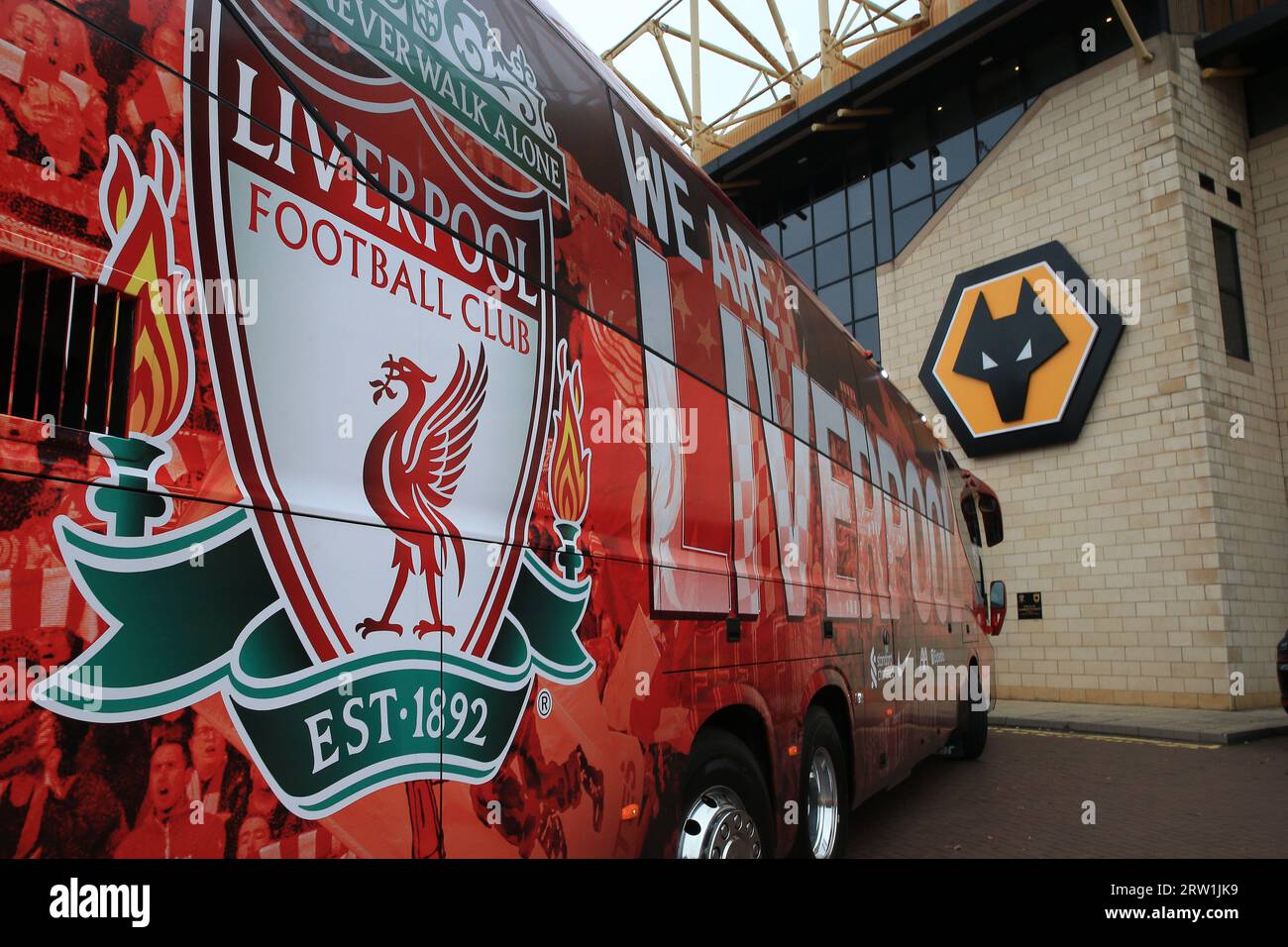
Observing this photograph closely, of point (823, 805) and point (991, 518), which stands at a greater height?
point (991, 518)

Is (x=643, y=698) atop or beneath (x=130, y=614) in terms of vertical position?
beneath

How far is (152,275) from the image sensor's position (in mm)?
1699

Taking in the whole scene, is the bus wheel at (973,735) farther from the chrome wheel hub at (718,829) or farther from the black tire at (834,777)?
the chrome wheel hub at (718,829)

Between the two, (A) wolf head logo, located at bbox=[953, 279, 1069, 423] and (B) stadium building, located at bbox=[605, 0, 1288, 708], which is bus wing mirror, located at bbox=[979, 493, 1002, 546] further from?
(A) wolf head logo, located at bbox=[953, 279, 1069, 423]

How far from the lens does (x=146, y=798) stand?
1581 millimetres

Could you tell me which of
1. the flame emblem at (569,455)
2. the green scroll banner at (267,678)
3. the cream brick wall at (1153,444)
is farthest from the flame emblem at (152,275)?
the cream brick wall at (1153,444)

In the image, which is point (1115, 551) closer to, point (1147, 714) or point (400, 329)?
point (1147, 714)

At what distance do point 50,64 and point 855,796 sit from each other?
5.17m

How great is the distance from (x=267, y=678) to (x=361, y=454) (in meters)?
0.54

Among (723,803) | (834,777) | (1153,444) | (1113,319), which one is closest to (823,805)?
(834,777)

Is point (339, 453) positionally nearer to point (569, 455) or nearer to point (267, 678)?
point (267, 678)

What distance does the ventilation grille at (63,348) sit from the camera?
1497 mm

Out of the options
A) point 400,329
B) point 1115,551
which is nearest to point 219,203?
point 400,329

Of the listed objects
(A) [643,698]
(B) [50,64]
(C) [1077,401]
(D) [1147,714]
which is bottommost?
(D) [1147,714]
